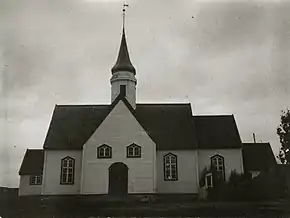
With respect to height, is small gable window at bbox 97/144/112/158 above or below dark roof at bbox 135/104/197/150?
below

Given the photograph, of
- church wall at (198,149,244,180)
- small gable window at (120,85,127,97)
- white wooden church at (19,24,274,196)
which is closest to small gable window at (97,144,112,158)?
white wooden church at (19,24,274,196)

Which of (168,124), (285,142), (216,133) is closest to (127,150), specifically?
(168,124)

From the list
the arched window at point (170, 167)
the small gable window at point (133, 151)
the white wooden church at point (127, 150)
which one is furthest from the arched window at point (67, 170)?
the arched window at point (170, 167)

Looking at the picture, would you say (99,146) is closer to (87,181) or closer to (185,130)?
(87,181)

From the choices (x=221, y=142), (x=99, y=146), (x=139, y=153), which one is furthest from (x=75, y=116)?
(x=221, y=142)

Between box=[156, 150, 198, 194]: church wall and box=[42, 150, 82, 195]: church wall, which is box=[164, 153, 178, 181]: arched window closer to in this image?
box=[156, 150, 198, 194]: church wall

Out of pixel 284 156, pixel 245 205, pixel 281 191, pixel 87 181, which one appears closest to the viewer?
pixel 245 205

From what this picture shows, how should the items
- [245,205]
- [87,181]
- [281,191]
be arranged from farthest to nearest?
[87,181] → [281,191] → [245,205]
